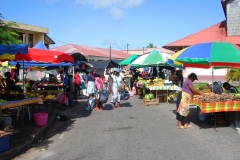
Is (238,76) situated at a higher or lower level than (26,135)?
higher

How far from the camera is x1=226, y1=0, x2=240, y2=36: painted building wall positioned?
79.1 feet

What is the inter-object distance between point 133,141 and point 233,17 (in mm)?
20781

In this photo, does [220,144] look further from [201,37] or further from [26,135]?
[201,37]

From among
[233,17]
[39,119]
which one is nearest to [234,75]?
[233,17]

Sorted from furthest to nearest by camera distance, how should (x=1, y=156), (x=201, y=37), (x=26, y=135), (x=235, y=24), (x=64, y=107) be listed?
1. (x=201, y=37)
2. (x=235, y=24)
3. (x=64, y=107)
4. (x=26, y=135)
5. (x=1, y=156)

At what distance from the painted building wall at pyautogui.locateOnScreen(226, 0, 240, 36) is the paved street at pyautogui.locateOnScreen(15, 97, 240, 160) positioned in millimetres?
16285

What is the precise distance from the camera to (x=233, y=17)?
24.4 metres

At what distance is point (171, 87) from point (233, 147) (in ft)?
28.4

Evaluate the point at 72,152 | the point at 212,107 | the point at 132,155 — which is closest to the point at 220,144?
the point at 212,107

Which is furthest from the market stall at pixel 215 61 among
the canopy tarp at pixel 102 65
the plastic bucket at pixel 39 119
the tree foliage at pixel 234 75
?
the canopy tarp at pixel 102 65

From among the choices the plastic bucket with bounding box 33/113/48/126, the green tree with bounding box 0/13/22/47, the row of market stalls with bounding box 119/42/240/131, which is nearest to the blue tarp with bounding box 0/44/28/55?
the green tree with bounding box 0/13/22/47

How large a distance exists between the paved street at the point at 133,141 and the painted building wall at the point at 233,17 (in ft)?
53.4

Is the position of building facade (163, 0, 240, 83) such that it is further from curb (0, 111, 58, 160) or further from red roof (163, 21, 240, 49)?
curb (0, 111, 58, 160)

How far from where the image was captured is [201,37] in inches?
1014
